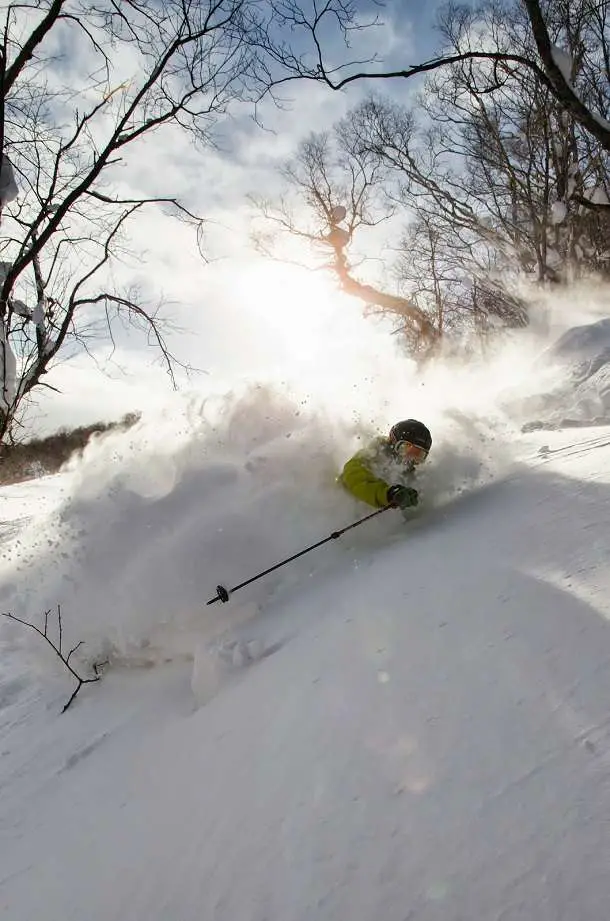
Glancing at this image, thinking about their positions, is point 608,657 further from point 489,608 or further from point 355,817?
point 355,817

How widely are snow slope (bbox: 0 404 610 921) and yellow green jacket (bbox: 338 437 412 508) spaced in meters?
0.29

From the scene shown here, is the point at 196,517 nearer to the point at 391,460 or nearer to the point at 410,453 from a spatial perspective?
the point at 391,460

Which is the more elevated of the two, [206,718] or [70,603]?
[70,603]

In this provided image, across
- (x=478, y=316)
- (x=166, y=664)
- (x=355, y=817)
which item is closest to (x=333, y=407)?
(x=166, y=664)

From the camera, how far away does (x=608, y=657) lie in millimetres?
1727

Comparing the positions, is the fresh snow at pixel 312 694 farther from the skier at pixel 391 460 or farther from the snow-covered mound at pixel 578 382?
the snow-covered mound at pixel 578 382

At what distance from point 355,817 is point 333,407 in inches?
168

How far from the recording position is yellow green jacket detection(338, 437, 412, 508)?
14.0ft

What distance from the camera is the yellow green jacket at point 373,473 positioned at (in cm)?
426

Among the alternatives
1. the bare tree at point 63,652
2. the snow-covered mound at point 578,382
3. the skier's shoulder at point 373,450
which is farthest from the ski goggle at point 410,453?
the bare tree at point 63,652

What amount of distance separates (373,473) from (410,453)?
373 millimetres

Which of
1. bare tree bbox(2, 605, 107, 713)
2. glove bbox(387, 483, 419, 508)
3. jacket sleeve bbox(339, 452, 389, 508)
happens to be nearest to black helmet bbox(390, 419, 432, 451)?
jacket sleeve bbox(339, 452, 389, 508)

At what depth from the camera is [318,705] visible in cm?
217

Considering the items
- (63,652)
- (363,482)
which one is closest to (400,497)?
(363,482)
